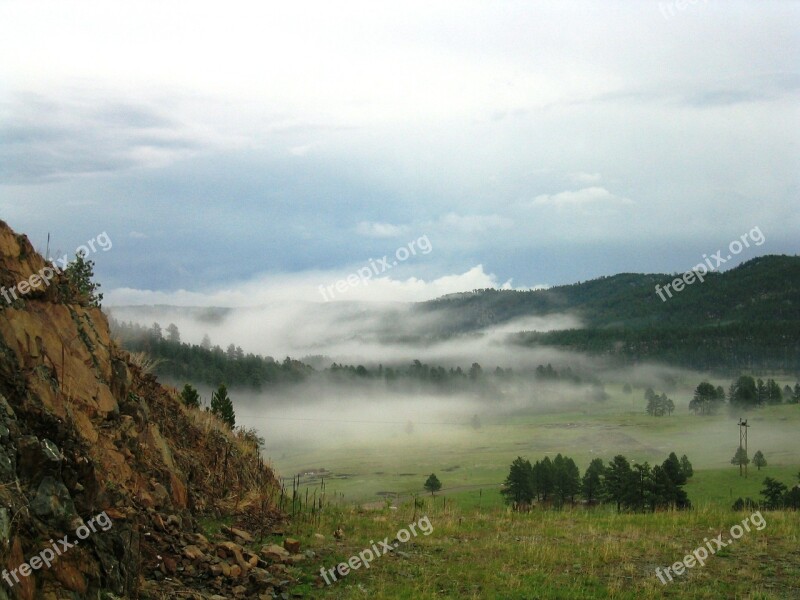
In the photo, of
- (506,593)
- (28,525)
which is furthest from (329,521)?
(28,525)

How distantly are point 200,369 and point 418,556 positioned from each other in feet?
558

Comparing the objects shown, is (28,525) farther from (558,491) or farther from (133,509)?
(558,491)

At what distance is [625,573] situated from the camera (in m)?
16.2

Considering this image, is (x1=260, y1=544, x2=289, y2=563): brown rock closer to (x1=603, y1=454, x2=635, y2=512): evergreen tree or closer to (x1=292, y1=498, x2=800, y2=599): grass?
(x1=292, y1=498, x2=800, y2=599): grass

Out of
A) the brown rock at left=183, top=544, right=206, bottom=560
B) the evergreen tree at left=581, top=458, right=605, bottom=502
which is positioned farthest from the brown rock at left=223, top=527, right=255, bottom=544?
the evergreen tree at left=581, top=458, right=605, bottom=502

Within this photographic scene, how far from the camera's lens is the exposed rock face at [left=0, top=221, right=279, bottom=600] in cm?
1027

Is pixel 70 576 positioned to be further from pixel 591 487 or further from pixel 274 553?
pixel 591 487

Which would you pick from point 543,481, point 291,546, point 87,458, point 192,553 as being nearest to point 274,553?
point 291,546

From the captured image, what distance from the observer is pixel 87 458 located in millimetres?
11844

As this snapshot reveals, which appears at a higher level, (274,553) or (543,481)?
(274,553)

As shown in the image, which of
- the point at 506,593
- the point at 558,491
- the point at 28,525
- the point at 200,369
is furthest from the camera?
the point at 200,369

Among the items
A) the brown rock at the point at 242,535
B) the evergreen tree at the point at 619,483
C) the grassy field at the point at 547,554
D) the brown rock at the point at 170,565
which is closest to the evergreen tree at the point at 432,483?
the evergreen tree at the point at 619,483

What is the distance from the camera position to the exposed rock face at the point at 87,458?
10.3 metres

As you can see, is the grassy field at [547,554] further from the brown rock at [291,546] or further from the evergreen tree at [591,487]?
the evergreen tree at [591,487]
